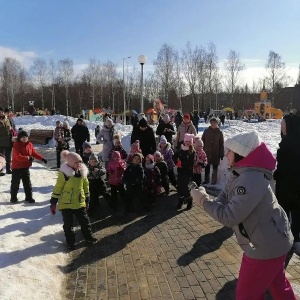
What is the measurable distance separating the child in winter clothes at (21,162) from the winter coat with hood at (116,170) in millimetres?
1393

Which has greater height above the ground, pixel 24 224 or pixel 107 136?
pixel 107 136

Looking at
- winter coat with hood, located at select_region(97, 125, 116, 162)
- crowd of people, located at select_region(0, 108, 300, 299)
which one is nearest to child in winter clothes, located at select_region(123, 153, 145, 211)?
crowd of people, located at select_region(0, 108, 300, 299)

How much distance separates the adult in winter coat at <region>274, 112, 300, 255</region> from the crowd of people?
1cm

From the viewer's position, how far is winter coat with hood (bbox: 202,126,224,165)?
338 inches

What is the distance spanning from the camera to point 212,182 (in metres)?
8.91

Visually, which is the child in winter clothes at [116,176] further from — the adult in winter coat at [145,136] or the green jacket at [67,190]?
the green jacket at [67,190]

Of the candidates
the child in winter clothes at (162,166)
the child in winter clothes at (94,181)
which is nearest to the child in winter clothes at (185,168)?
the child in winter clothes at (162,166)

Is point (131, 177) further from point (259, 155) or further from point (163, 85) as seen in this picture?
point (163, 85)

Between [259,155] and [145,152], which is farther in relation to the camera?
[145,152]

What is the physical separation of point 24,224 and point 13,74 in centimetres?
5718

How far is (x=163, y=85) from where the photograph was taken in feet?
169

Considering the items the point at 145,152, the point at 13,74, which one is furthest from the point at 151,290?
the point at 13,74

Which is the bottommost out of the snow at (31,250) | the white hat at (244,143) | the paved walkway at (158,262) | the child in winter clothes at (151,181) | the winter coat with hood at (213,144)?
the paved walkway at (158,262)

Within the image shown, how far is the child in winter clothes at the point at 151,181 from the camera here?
7.00 metres
